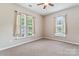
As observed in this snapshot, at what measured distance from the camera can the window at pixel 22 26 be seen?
3266 millimetres

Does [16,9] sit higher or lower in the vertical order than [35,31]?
higher

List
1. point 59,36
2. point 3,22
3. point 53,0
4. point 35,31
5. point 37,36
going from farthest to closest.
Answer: point 37,36
point 35,31
point 59,36
point 3,22
point 53,0

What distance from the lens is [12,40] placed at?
3.49 m

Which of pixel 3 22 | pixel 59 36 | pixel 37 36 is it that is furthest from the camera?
pixel 37 36

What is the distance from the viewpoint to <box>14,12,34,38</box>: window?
3266 mm

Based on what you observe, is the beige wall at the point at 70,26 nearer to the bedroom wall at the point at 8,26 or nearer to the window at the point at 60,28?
the window at the point at 60,28

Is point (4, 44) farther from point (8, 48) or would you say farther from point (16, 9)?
point (16, 9)

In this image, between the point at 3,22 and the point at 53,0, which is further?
the point at 3,22

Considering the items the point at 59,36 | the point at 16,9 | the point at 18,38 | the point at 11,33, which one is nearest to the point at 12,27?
the point at 11,33

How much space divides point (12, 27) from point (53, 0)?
5.56 feet

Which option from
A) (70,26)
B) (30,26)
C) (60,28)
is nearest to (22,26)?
(30,26)

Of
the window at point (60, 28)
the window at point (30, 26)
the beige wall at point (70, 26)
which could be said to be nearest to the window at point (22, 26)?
the window at point (30, 26)

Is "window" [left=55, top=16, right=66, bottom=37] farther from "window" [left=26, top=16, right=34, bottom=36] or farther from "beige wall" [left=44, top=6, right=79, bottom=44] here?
"window" [left=26, top=16, right=34, bottom=36]

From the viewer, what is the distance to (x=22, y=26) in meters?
3.35
